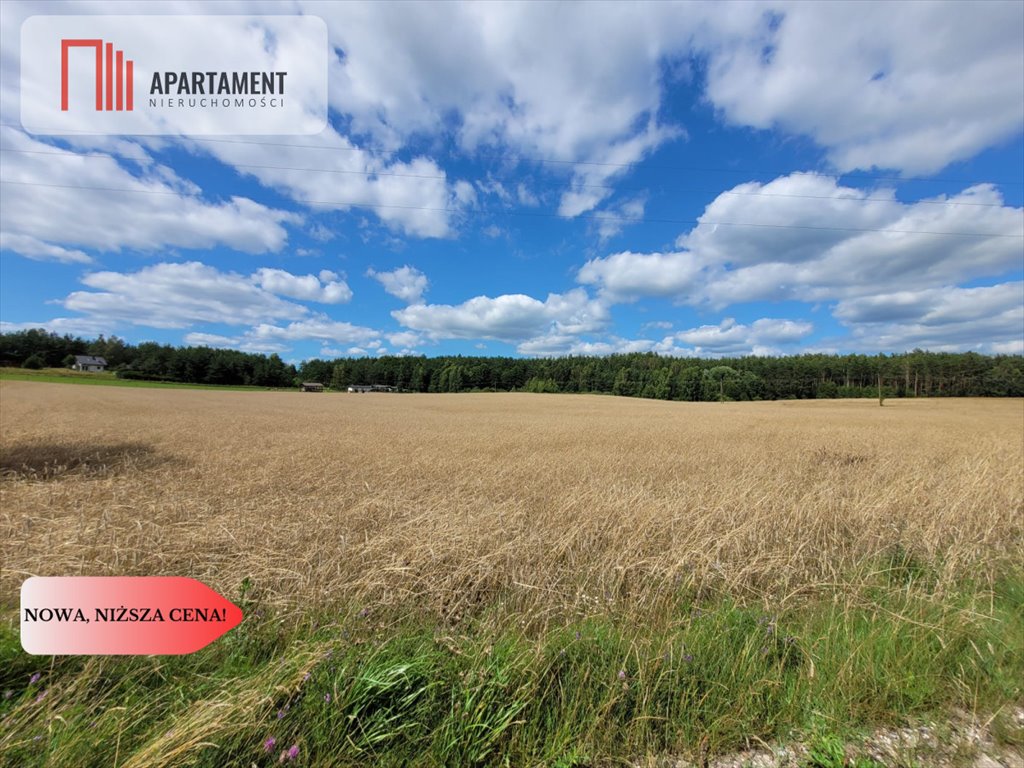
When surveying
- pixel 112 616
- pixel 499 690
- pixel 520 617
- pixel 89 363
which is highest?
pixel 89 363

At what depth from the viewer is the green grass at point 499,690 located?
212cm

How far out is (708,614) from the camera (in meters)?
3.48

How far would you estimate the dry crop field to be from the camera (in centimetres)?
222

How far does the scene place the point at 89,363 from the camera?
105 metres

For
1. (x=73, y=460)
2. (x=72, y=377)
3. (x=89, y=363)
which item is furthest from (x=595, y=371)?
(x=89, y=363)

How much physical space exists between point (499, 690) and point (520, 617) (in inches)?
38.4

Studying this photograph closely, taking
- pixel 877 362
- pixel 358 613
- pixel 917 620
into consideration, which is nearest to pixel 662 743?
pixel 358 613

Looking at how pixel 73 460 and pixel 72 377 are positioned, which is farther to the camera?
pixel 72 377

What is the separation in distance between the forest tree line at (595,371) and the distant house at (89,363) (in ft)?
5.65

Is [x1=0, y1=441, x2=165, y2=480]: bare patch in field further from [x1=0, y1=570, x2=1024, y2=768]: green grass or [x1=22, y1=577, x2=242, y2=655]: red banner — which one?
[x1=22, y1=577, x2=242, y2=655]: red banner

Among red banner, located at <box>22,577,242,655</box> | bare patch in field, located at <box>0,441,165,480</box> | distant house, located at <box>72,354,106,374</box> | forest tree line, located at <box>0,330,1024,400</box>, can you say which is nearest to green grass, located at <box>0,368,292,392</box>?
forest tree line, located at <box>0,330,1024,400</box>

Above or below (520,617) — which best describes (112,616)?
above

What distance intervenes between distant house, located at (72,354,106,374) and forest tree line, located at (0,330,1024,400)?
1.72 metres

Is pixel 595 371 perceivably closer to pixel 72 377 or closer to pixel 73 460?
pixel 73 460
